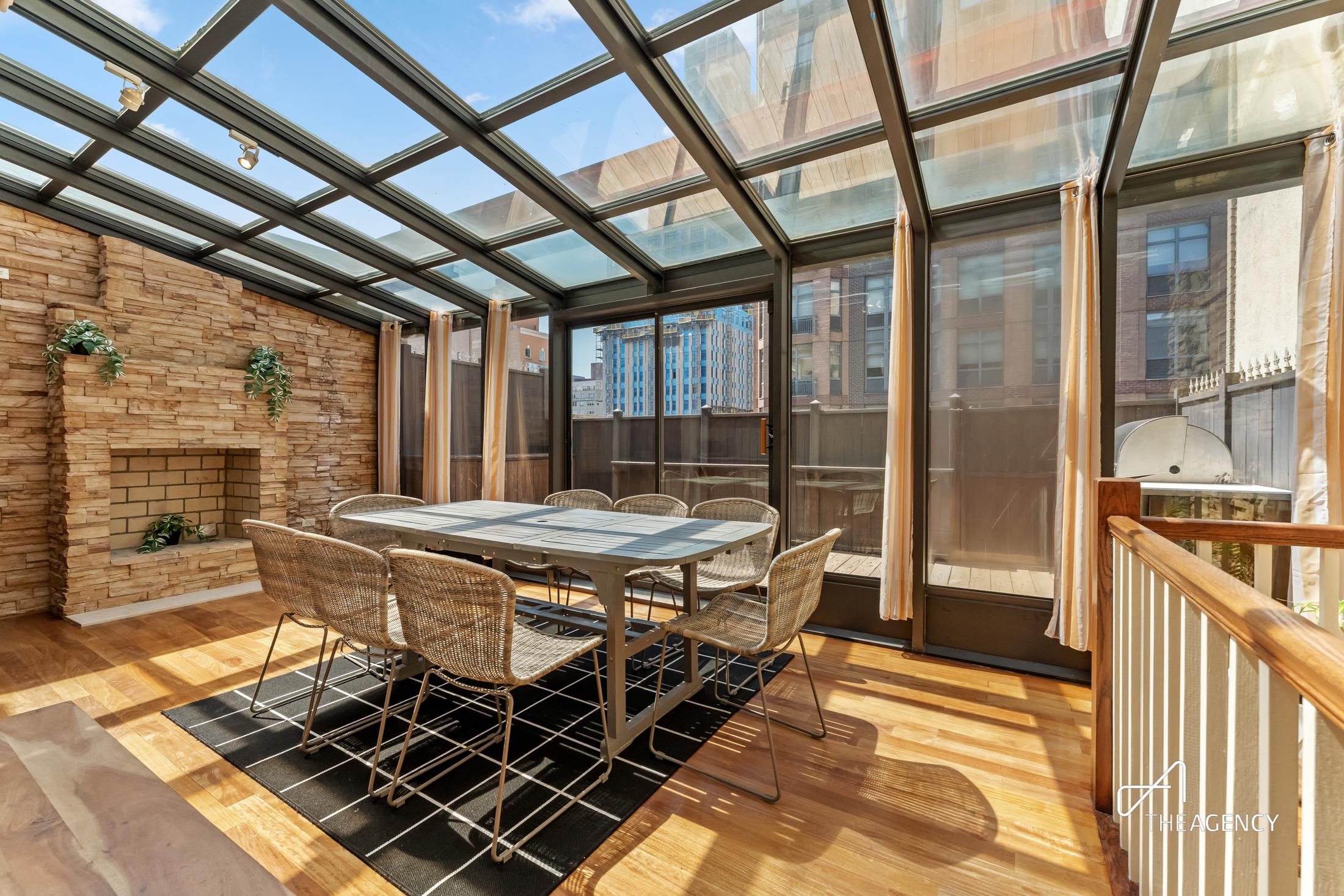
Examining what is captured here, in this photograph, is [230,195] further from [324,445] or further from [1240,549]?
[1240,549]

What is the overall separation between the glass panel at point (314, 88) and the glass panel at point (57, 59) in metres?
0.61

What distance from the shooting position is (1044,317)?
3150mm

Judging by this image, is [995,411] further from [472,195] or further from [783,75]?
[472,195]

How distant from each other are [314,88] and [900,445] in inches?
143

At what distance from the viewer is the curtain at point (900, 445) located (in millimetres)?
3375

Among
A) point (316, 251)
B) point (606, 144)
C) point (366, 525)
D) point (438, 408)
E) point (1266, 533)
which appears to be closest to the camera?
point (1266, 533)

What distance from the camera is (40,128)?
344 cm

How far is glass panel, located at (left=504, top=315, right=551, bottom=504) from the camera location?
521 centimetres

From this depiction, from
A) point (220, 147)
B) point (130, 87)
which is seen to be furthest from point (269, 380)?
point (130, 87)

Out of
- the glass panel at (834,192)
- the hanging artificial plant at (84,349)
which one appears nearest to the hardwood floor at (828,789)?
the hanging artificial plant at (84,349)

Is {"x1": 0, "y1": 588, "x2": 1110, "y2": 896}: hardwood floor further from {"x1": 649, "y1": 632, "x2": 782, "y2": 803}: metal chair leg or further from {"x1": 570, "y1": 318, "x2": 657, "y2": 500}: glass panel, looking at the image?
{"x1": 570, "y1": 318, "x2": 657, "y2": 500}: glass panel

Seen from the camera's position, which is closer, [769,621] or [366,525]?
[769,621]

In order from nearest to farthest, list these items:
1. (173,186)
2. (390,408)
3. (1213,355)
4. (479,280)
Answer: (1213,355) → (173,186) → (479,280) → (390,408)

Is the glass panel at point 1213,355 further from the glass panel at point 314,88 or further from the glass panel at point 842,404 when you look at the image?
the glass panel at point 314,88
